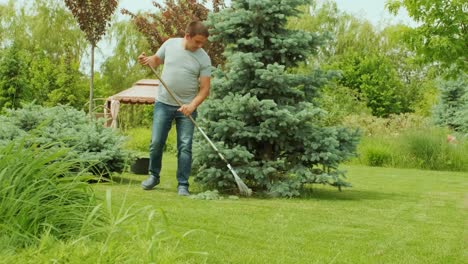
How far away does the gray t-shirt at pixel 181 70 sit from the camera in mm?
6602

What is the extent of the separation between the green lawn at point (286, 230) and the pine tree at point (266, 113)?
1.31ft

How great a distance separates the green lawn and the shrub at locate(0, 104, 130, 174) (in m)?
0.44

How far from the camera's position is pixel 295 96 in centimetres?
719

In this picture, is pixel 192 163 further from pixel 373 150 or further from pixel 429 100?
pixel 429 100

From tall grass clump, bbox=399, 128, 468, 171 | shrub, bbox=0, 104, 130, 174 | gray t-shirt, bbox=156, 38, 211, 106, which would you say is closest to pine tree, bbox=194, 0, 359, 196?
gray t-shirt, bbox=156, 38, 211, 106

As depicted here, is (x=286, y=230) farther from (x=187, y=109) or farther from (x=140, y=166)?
(x=140, y=166)

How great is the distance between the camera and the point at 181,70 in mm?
6602

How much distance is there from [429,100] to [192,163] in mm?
23757

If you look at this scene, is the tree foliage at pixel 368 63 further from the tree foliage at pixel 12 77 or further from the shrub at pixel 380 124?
the tree foliage at pixel 12 77

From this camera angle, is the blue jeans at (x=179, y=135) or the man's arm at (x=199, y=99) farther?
the blue jeans at (x=179, y=135)

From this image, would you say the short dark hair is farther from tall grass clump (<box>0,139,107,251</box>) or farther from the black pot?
tall grass clump (<box>0,139,107,251</box>)

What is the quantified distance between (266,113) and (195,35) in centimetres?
101

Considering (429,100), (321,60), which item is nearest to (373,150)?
(429,100)

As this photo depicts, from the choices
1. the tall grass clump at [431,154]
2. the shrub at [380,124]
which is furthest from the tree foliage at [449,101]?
the tall grass clump at [431,154]
